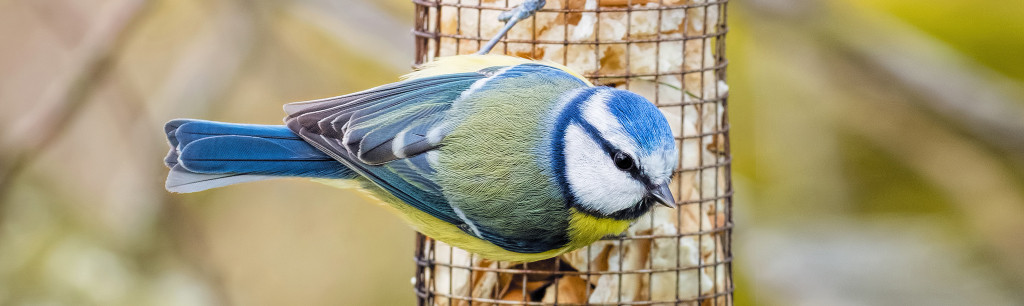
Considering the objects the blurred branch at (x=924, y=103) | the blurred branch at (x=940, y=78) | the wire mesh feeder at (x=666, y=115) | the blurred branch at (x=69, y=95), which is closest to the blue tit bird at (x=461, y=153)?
the wire mesh feeder at (x=666, y=115)

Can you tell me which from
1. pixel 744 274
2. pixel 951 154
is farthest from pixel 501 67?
pixel 951 154

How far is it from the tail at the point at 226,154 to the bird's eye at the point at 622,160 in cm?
73

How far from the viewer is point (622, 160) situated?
2424 mm

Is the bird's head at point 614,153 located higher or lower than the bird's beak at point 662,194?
higher

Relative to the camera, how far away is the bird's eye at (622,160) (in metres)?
2.41

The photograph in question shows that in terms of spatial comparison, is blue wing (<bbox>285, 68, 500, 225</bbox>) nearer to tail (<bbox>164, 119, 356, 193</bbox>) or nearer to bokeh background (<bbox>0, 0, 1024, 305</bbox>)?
tail (<bbox>164, 119, 356, 193</bbox>)

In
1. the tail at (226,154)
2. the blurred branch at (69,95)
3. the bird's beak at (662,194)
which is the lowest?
the bird's beak at (662,194)

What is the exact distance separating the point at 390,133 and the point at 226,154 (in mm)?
379

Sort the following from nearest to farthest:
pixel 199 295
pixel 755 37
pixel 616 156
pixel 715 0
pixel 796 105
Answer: pixel 616 156
pixel 715 0
pixel 199 295
pixel 755 37
pixel 796 105

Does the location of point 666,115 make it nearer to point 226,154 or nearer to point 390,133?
point 390,133

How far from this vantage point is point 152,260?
389cm

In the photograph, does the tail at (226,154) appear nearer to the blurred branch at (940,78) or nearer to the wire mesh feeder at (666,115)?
the wire mesh feeder at (666,115)

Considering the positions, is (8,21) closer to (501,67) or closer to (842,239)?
(501,67)

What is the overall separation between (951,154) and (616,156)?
8.09ft
